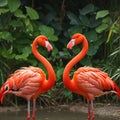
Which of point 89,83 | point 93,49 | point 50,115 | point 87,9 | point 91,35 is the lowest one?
point 50,115

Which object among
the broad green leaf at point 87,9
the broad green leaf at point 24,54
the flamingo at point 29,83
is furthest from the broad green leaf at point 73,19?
the flamingo at point 29,83

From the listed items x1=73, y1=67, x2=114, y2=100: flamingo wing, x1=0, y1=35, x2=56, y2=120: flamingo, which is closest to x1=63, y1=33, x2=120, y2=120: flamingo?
x1=73, y1=67, x2=114, y2=100: flamingo wing

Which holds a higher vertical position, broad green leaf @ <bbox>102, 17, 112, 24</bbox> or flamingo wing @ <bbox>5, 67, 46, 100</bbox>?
broad green leaf @ <bbox>102, 17, 112, 24</bbox>

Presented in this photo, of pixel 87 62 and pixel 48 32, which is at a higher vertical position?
pixel 48 32

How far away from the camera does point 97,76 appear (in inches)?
246

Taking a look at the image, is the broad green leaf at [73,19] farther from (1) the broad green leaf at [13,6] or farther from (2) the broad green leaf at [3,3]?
(2) the broad green leaf at [3,3]

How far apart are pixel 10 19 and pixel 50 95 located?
1.48 meters

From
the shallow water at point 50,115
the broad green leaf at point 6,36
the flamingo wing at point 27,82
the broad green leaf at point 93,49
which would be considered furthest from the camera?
the broad green leaf at point 93,49

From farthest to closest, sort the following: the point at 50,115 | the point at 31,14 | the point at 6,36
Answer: the point at 31,14, the point at 6,36, the point at 50,115

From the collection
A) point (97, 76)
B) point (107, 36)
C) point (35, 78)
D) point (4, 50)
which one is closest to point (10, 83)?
point (35, 78)

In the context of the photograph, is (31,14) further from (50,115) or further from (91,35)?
(50,115)

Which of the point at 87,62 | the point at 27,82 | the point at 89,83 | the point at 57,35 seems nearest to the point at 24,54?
the point at 57,35

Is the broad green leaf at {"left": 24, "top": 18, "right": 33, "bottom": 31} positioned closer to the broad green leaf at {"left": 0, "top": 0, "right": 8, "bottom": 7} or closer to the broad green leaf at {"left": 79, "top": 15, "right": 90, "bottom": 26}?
the broad green leaf at {"left": 0, "top": 0, "right": 8, "bottom": 7}

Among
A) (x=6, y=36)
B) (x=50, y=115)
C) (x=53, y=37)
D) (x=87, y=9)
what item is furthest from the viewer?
(x=87, y=9)
